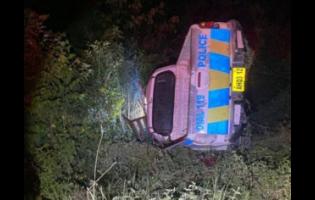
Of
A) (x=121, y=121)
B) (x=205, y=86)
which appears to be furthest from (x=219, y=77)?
(x=121, y=121)

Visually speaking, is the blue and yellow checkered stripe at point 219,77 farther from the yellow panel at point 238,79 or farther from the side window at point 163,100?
the side window at point 163,100

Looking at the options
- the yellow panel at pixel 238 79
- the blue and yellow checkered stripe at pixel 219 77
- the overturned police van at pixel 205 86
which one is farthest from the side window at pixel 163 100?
the yellow panel at pixel 238 79

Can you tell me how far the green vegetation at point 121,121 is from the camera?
236 centimetres

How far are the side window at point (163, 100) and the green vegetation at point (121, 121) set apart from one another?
0.07 meters

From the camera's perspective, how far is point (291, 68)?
2.37 m

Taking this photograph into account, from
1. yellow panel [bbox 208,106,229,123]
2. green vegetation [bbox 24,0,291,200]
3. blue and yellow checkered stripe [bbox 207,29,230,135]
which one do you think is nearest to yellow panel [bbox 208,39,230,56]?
blue and yellow checkered stripe [bbox 207,29,230,135]

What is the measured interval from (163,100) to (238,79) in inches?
14.4

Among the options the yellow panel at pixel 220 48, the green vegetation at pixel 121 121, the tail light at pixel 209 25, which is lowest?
the green vegetation at pixel 121 121

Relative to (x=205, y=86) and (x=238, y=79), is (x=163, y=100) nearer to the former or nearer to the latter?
(x=205, y=86)

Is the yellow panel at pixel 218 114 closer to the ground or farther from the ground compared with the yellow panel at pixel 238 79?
closer to the ground

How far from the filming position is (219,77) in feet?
7.74

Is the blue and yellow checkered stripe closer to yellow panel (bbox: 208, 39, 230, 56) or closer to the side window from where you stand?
yellow panel (bbox: 208, 39, 230, 56)

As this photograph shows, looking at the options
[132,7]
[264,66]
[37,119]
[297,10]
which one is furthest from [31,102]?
[297,10]

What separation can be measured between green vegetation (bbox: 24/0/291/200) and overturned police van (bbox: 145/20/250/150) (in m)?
0.06
